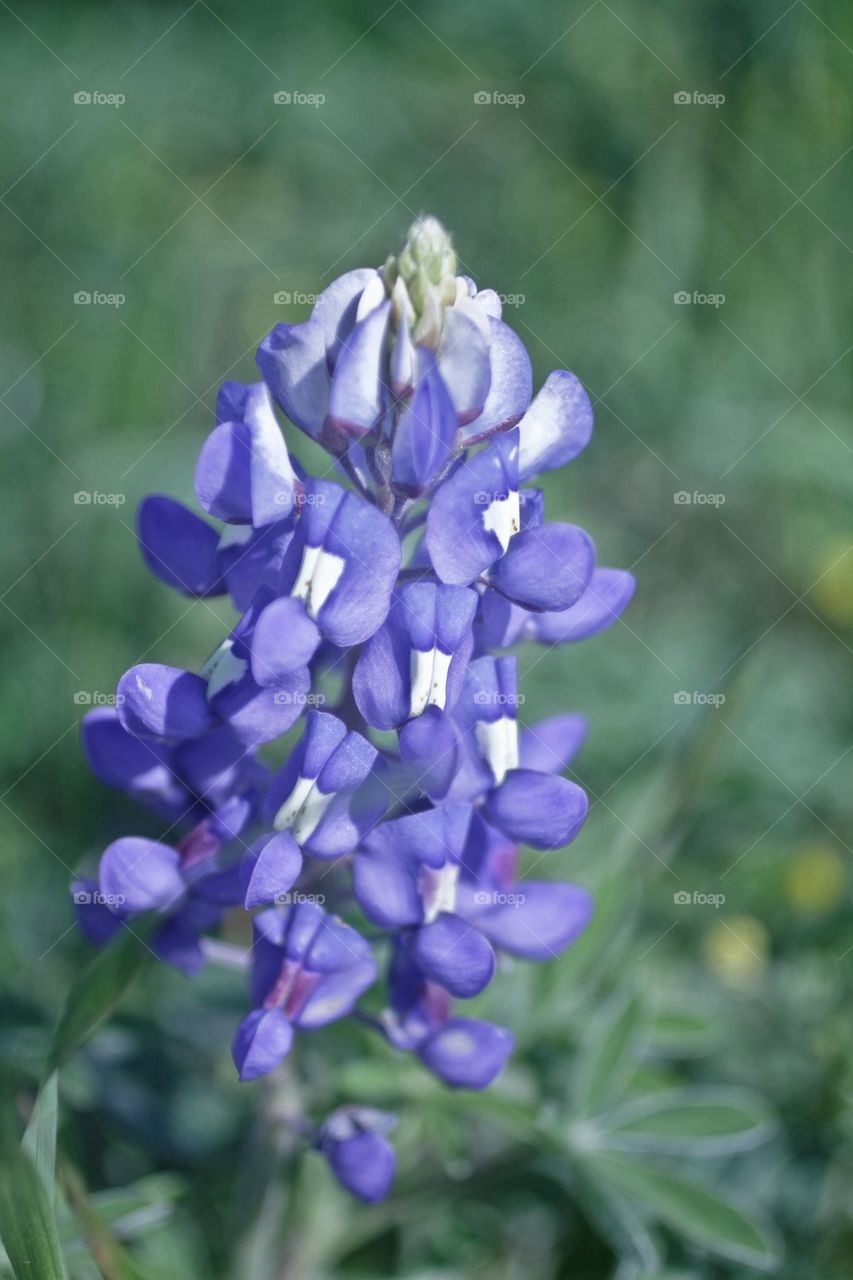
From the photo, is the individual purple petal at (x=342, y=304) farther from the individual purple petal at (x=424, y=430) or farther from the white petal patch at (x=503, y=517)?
the white petal patch at (x=503, y=517)

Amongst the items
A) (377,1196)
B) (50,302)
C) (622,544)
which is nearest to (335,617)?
(377,1196)

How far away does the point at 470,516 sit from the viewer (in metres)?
1.66

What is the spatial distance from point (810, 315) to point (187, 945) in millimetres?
3095

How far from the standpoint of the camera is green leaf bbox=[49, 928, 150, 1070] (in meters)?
1.68

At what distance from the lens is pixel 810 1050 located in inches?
111

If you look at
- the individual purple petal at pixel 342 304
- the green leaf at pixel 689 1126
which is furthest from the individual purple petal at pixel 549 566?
the green leaf at pixel 689 1126

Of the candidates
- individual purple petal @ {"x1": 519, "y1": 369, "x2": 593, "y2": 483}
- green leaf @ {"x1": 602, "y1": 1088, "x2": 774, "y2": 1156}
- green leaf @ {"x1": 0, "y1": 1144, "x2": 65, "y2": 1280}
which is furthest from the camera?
green leaf @ {"x1": 602, "y1": 1088, "x2": 774, "y2": 1156}

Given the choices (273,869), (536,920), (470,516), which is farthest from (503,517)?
(536,920)

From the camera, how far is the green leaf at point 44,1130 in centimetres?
166

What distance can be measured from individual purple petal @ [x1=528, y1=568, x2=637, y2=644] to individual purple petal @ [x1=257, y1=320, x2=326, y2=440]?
1.46 ft

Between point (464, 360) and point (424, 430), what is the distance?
0.35 feet

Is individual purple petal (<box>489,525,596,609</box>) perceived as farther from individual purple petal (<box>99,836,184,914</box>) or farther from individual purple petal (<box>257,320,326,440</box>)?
individual purple petal (<box>99,836,184,914</box>)

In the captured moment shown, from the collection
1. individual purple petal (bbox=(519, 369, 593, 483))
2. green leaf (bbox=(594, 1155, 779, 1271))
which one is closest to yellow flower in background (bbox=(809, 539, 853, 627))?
green leaf (bbox=(594, 1155, 779, 1271))

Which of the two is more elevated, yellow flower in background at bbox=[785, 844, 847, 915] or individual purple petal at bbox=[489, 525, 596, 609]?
individual purple petal at bbox=[489, 525, 596, 609]
